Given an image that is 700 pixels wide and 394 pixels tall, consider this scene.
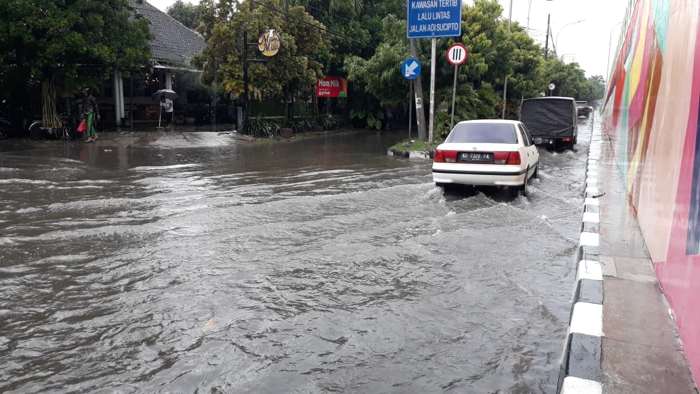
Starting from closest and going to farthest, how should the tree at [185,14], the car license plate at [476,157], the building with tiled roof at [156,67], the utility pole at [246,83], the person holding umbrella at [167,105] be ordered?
1. the car license plate at [476,157]
2. the utility pole at [246,83]
3. the building with tiled roof at [156,67]
4. the person holding umbrella at [167,105]
5. the tree at [185,14]

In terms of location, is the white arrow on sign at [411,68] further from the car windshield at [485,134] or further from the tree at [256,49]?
the car windshield at [485,134]

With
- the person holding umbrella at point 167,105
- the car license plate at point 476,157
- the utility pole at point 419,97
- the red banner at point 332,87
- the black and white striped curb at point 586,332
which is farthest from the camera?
the red banner at point 332,87

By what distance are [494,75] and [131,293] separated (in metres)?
22.5

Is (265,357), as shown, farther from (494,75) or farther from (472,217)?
(494,75)

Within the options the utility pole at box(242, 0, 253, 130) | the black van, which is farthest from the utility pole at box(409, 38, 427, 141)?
the utility pole at box(242, 0, 253, 130)

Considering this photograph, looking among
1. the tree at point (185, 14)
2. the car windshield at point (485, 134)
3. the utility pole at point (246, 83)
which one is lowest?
the car windshield at point (485, 134)

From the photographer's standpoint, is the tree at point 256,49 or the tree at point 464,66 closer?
the tree at point 464,66

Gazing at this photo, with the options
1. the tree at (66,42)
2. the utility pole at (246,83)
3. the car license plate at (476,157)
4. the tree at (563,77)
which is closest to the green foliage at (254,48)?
the utility pole at (246,83)

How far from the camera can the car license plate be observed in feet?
32.3

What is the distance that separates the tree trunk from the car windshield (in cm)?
1613

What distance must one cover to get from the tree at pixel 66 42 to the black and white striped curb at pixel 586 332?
17.7 meters

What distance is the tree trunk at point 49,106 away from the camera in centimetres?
2031

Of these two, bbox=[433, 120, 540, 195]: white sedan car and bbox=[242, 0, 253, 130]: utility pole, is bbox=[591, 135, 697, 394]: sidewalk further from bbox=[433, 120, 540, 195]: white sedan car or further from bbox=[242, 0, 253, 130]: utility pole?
bbox=[242, 0, 253, 130]: utility pole

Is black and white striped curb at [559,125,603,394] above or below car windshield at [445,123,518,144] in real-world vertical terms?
below
